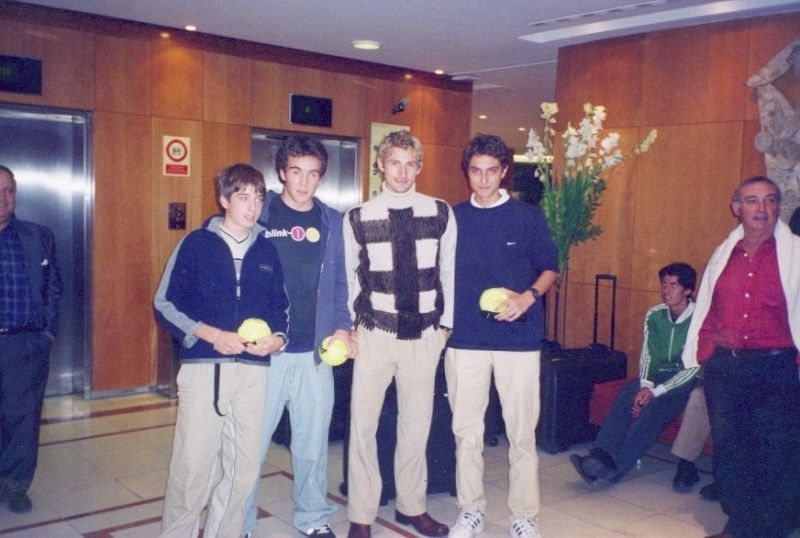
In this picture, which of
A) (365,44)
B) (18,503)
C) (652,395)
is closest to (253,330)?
(18,503)

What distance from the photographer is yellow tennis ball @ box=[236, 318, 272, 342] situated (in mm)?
2869

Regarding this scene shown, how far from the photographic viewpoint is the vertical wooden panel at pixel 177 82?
617 centimetres

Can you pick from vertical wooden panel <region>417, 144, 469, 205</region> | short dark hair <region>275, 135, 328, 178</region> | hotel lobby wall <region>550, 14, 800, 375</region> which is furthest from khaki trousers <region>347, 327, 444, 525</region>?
vertical wooden panel <region>417, 144, 469, 205</region>

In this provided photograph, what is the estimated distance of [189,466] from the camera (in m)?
2.88

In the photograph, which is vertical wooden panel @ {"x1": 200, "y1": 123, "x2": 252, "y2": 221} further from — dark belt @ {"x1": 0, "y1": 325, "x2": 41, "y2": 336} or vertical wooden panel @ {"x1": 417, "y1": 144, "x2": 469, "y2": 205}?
dark belt @ {"x1": 0, "y1": 325, "x2": 41, "y2": 336}

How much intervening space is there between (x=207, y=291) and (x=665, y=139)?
4.16 m

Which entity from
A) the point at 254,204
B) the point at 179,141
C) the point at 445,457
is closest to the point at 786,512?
the point at 445,457

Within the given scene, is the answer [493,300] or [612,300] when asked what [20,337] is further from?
[612,300]

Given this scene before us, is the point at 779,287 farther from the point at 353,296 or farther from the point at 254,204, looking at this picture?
the point at 254,204

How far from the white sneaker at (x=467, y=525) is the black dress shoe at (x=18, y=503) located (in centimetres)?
207

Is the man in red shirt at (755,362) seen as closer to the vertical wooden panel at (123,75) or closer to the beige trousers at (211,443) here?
the beige trousers at (211,443)

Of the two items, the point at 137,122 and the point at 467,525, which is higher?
the point at 137,122

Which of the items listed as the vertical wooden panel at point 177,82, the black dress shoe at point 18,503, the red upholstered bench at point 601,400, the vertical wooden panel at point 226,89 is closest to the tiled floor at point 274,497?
the black dress shoe at point 18,503

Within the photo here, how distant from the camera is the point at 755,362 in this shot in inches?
131
